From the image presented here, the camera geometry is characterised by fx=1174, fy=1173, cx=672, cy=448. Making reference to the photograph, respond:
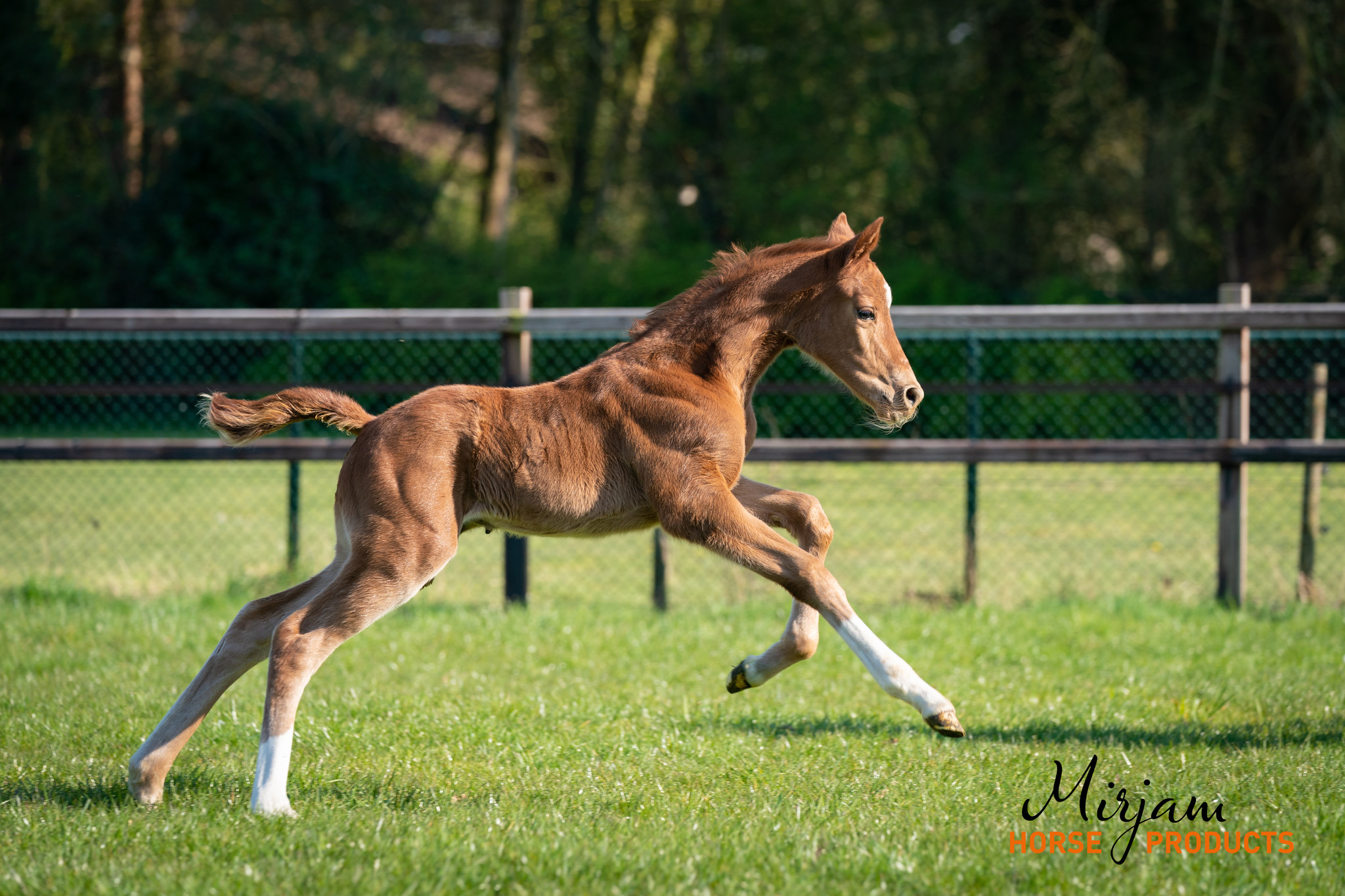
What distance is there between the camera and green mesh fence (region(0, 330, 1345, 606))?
27.9 feet

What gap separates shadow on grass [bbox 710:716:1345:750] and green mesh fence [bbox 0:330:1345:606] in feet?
8.05

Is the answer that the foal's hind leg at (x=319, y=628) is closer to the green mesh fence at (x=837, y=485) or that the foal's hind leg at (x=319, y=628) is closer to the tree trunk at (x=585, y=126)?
the green mesh fence at (x=837, y=485)

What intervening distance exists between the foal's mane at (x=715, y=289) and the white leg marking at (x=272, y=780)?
6.29 feet

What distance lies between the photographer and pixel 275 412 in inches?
167

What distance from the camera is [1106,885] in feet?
10.4

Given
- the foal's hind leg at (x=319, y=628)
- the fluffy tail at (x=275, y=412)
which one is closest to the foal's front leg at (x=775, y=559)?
the foal's hind leg at (x=319, y=628)

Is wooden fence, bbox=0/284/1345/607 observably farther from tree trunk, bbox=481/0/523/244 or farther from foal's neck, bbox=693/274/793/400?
tree trunk, bbox=481/0/523/244

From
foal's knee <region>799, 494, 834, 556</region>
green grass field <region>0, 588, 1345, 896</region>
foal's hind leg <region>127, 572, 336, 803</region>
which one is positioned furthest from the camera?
foal's knee <region>799, 494, 834, 556</region>

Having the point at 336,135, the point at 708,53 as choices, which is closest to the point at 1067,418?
the point at 708,53

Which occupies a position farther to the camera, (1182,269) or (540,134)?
(540,134)

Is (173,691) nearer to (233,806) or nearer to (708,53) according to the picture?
(233,806)

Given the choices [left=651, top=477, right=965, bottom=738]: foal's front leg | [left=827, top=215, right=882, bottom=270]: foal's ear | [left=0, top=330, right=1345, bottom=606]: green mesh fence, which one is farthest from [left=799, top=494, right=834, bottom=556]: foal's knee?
[left=0, top=330, right=1345, bottom=606]: green mesh fence

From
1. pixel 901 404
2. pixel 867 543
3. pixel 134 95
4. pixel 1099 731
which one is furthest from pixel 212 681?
pixel 134 95

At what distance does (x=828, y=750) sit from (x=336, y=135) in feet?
69.8
